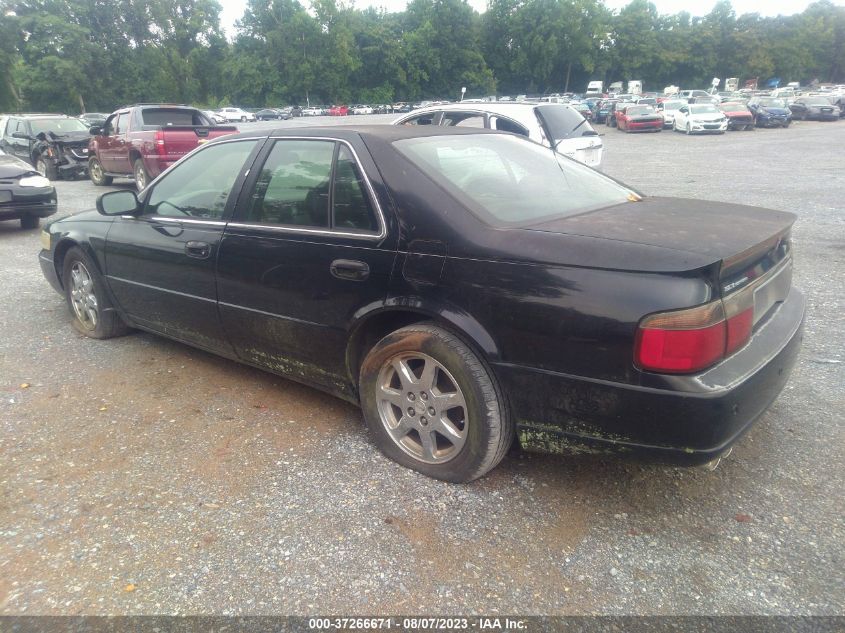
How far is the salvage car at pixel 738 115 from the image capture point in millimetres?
31125

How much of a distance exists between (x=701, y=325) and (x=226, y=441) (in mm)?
2412

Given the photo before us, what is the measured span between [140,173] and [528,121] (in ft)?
24.8

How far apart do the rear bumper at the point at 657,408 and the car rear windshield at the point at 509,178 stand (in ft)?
2.53

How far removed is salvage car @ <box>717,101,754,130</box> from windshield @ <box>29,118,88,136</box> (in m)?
28.2

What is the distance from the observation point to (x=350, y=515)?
8.99ft

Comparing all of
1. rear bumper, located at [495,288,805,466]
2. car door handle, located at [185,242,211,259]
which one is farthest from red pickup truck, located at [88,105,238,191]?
rear bumper, located at [495,288,805,466]

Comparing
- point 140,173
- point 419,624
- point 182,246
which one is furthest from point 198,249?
point 140,173

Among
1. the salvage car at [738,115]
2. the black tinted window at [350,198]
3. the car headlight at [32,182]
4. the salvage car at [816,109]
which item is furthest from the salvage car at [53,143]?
the salvage car at [816,109]

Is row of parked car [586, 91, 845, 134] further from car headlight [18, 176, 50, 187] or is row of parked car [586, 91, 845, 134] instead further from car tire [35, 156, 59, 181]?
car headlight [18, 176, 50, 187]

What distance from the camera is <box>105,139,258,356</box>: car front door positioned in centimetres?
372

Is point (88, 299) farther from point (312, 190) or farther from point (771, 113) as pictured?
point (771, 113)

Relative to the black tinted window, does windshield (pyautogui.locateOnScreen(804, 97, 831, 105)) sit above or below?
below

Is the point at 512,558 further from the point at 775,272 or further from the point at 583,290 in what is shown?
the point at 775,272

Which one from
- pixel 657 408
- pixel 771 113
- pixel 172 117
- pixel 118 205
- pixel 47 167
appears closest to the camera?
pixel 657 408
